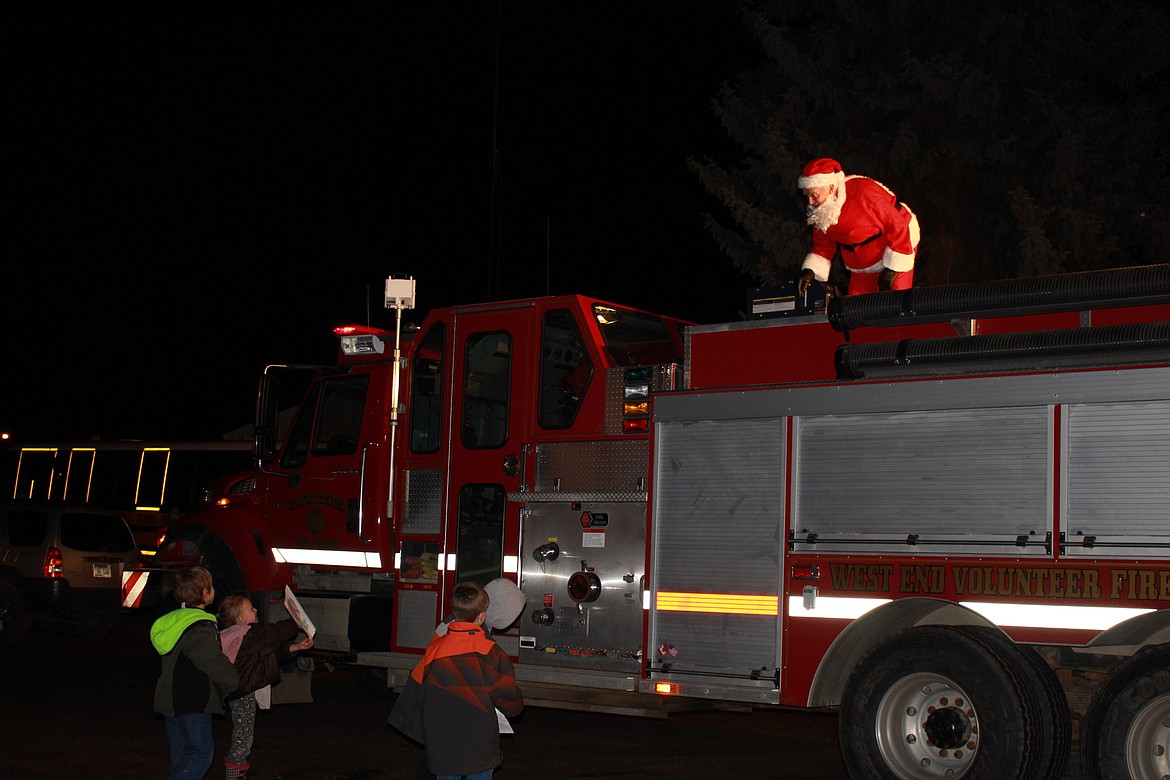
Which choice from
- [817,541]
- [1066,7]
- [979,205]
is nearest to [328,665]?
[817,541]

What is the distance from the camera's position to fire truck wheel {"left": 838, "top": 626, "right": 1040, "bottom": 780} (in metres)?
6.37

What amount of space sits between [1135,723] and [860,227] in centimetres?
348

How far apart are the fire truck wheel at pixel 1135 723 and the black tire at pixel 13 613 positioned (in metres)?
13.8

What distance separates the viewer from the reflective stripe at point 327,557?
32.1 feet

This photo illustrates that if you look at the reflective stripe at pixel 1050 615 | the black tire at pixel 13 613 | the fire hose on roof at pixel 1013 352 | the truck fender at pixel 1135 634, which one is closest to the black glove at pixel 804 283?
the fire hose on roof at pixel 1013 352

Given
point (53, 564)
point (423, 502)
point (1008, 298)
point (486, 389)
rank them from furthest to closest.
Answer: point (53, 564)
point (423, 502)
point (486, 389)
point (1008, 298)

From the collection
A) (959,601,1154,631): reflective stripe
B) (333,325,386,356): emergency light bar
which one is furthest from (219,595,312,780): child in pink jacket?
(959,601,1154,631): reflective stripe

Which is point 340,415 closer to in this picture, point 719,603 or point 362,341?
point 362,341

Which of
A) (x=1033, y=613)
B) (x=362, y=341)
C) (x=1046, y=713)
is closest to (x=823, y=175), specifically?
(x=1033, y=613)

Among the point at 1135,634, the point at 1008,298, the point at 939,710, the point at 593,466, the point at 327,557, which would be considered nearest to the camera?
the point at 1135,634

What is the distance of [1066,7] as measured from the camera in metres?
18.5

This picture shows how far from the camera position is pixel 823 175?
8195 millimetres

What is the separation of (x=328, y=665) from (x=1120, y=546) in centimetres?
602

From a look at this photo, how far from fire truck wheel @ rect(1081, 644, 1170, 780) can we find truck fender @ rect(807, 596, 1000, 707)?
33.0 inches
